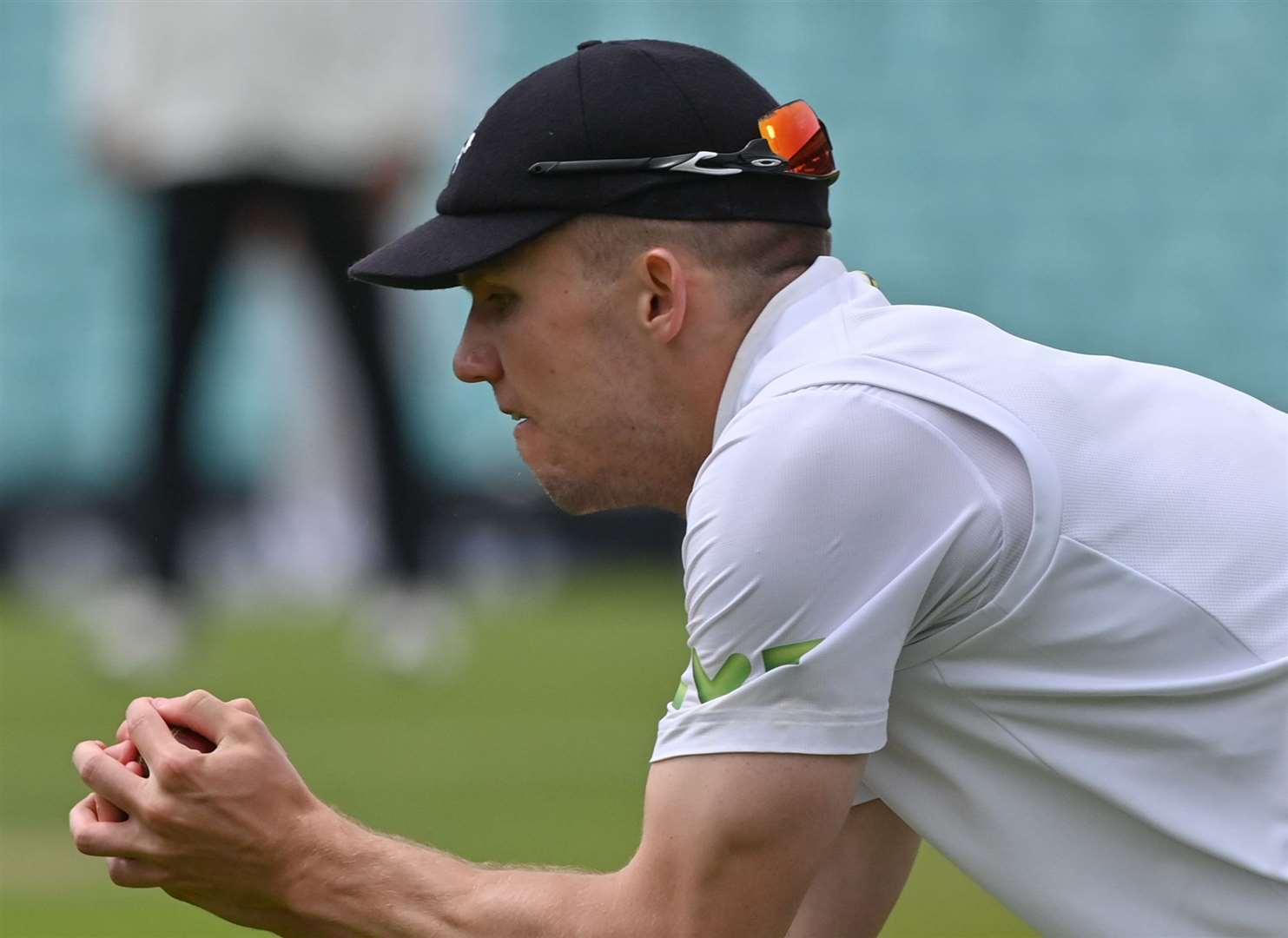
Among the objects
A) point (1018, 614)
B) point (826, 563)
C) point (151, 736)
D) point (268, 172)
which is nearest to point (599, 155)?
point (826, 563)

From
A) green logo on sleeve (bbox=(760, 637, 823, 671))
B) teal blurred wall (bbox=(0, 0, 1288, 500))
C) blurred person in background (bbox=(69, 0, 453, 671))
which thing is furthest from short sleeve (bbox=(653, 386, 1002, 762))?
teal blurred wall (bbox=(0, 0, 1288, 500))

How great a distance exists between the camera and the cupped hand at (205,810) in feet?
6.21

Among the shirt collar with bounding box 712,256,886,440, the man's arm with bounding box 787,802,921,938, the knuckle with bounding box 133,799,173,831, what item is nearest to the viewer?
the knuckle with bounding box 133,799,173,831

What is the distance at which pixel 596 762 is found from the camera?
707 centimetres

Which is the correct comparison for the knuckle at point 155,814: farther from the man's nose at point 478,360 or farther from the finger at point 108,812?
the man's nose at point 478,360

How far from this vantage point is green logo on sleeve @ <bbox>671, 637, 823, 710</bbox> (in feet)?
5.96

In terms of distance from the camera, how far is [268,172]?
9.73 m

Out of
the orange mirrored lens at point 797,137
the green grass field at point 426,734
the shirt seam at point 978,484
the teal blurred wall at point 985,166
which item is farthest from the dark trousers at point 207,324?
the shirt seam at point 978,484

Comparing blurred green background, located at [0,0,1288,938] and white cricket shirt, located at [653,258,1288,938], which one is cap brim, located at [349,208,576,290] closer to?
white cricket shirt, located at [653,258,1288,938]

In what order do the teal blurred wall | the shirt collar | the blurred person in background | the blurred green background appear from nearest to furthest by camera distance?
the shirt collar < the blurred person in background < the blurred green background < the teal blurred wall

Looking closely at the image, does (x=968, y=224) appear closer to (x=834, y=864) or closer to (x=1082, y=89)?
(x=1082, y=89)

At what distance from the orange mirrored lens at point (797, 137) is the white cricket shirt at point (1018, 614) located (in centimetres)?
24

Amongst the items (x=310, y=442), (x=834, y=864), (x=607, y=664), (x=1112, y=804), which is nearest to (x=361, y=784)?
(x=607, y=664)

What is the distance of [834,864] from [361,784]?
14.8 feet
